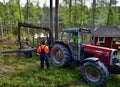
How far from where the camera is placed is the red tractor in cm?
768

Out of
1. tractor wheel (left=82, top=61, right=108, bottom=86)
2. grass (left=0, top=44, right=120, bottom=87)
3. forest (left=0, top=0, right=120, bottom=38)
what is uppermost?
forest (left=0, top=0, right=120, bottom=38)

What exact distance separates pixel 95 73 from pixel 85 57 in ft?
4.69

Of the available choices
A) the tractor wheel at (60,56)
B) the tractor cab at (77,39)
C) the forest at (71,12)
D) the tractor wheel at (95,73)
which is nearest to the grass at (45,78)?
the tractor wheel at (95,73)

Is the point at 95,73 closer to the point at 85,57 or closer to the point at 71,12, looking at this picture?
the point at 85,57

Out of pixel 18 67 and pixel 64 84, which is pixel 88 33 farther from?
pixel 18 67

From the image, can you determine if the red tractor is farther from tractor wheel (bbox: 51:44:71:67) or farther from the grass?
the grass

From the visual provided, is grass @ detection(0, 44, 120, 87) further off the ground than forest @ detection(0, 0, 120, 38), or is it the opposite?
forest @ detection(0, 0, 120, 38)

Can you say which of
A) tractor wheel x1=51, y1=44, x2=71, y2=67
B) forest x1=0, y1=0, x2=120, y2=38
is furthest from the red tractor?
forest x1=0, y1=0, x2=120, y2=38

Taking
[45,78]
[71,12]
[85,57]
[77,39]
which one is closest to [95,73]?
[85,57]

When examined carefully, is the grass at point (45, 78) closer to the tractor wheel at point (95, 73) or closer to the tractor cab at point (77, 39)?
the tractor wheel at point (95, 73)

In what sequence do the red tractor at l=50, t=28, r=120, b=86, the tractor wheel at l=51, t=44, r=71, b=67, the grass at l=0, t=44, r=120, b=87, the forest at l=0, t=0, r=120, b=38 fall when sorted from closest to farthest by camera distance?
the grass at l=0, t=44, r=120, b=87, the red tractor at l=50, t=28, r=120, b=86, the tractor wheel at l=51, t=44, r=71, b=67, the forest at l=0, t=0, r=120, b=38

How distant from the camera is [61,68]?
32.5 ft

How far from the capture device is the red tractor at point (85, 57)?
768 centimetres

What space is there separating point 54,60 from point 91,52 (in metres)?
2.74
